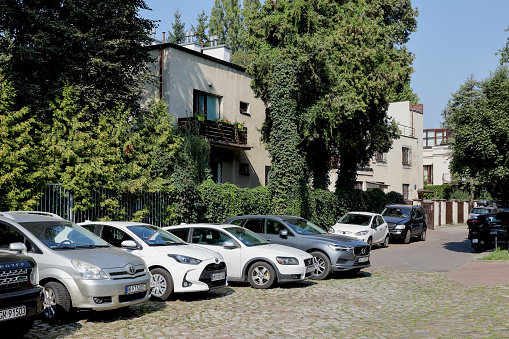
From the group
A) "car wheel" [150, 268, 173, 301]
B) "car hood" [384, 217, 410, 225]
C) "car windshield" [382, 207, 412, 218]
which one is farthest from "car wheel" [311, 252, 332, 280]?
"car windshield" [382, 207, 412, 218]

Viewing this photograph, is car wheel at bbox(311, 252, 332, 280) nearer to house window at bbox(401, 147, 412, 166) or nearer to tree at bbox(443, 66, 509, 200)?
tree at bbox(443, 66, 509, 200)

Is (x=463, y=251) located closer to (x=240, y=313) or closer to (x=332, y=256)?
(x=332, y=256)

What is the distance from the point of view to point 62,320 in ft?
28.1

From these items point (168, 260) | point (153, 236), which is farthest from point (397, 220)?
point (168, 260)

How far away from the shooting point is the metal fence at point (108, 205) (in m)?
14.9

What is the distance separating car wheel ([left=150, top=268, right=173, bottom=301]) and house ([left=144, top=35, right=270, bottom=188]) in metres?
14.6

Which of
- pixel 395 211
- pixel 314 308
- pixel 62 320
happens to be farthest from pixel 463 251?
pixel 62 320

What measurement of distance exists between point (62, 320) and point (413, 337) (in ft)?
18.0

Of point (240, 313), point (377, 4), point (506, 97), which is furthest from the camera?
point (377, 4)

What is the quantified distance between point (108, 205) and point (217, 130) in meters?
11.9

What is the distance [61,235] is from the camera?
9.31 m

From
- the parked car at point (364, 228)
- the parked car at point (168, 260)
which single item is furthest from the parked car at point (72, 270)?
the parked car at point (364, 228)

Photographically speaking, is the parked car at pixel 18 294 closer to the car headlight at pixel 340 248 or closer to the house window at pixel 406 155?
the car headlight at pixel 340 248

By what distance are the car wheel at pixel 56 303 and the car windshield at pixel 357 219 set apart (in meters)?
17.2
